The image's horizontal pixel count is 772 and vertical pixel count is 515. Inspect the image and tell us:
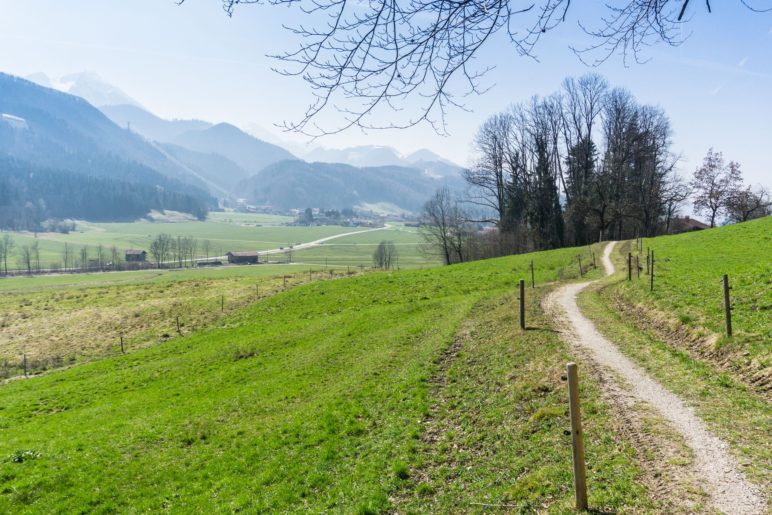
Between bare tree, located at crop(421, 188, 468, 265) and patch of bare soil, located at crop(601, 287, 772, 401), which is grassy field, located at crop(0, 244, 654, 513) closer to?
patch of bare soil, located at crop(601, 287, 772, 401)

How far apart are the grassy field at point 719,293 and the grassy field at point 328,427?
194 inches

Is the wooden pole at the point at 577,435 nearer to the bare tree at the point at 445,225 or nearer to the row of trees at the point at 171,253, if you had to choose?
the bare tree at the point at 445,225

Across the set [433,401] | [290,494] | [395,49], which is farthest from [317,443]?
[395,49]

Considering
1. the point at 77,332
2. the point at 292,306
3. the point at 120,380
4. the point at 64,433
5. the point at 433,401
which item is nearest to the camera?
the point at 433,401

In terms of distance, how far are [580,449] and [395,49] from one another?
244 inches

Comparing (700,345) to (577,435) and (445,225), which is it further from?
(445,225)

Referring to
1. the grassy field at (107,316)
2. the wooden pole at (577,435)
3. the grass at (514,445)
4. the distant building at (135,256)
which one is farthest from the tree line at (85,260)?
the wooden pole at (577,435)

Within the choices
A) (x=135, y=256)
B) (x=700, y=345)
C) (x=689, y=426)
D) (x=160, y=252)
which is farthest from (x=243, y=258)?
(x=689, y=426)

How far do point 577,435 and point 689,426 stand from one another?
470 cm

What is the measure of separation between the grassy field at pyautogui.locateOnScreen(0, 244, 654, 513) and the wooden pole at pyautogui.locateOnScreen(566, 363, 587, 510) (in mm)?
388

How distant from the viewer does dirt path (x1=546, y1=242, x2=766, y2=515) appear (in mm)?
6938

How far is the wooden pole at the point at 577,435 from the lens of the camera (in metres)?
6.50

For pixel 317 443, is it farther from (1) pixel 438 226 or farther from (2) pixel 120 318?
(1) pixel 438 226

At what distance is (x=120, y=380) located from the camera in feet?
83.3
